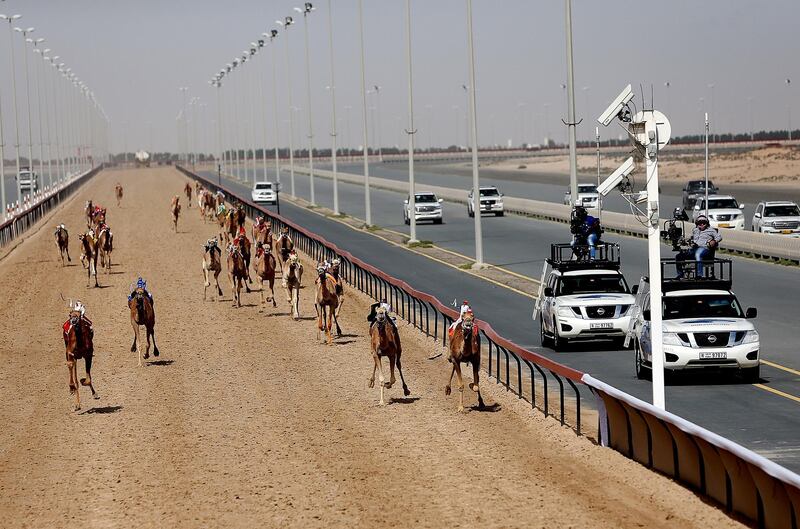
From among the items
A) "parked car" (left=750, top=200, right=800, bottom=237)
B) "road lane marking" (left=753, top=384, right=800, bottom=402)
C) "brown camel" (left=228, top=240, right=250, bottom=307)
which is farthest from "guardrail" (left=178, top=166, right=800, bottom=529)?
"parked car" (left=750, top=200, right=800, bottom=237)

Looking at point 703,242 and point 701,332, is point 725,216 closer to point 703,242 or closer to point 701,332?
point 703,242

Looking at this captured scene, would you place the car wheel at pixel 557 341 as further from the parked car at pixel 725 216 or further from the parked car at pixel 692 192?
the parked car at pixel 692 192

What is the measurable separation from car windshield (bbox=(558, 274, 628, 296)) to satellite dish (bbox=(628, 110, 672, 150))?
9.56m

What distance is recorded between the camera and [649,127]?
54.0ft

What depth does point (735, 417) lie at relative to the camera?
18.4m

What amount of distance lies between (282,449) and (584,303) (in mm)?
9116

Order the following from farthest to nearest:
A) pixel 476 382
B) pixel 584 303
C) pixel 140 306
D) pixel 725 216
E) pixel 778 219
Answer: pixel 725 216 → pixel 778 219 → pixel 584 303 → pixel 140 306 → pixel 476 382

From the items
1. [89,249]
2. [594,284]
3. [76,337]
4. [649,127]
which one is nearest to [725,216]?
[89,249]

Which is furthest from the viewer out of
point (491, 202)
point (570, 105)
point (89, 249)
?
point (491, 202)

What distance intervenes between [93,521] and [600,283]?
13.9 metres

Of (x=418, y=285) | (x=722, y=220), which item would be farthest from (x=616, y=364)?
(x=722, y=220)

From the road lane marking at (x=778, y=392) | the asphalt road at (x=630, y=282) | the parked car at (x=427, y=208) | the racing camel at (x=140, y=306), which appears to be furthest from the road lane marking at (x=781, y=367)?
the parked car at (x=427, y=208)

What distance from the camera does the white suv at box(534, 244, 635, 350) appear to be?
25.2m

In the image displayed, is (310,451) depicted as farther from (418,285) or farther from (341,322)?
(418,285)
